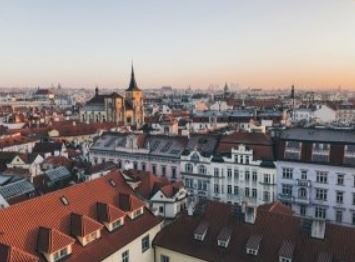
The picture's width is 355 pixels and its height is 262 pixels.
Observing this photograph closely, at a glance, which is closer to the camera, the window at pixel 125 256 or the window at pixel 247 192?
the window at pixel 125 256

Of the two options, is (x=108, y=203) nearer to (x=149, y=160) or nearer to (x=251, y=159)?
(x=251, y=159)

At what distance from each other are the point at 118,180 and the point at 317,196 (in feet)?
80.6

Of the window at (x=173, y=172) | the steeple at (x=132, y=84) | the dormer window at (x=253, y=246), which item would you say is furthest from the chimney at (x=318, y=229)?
the steeple at (x=132, y=84)

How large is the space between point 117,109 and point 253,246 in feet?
352

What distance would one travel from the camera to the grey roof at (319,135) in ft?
147

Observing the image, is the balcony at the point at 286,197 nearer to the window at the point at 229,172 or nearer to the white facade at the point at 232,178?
the white facade at the point at 232,178

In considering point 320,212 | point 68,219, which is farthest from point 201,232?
point 320,212

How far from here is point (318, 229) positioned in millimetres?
25844

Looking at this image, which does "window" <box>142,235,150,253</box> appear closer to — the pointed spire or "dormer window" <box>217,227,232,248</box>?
"dormer window" <box>217,227,232,248</box>

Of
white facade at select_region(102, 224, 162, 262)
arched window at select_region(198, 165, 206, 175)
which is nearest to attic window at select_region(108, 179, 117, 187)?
white facade at select_region(102, 224, 162, 262)

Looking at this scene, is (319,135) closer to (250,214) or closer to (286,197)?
(286,197)

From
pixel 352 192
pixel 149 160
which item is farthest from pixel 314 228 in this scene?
pixel 149 160

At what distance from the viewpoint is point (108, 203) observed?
30.6 m

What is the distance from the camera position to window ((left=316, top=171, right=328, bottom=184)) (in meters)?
45.1
